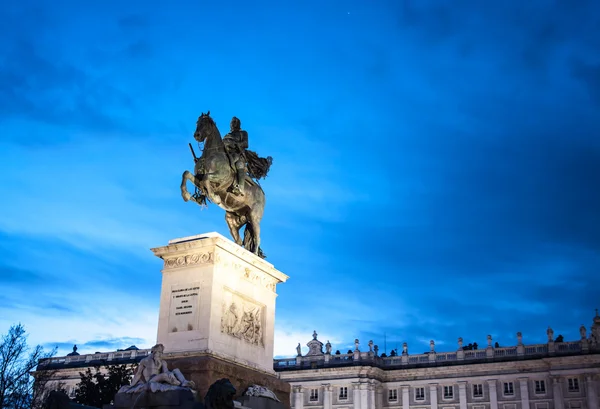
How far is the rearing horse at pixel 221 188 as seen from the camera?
15.0 metres

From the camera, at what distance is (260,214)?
55.0 ft

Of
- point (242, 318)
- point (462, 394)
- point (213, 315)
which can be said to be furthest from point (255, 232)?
point (462, 394)

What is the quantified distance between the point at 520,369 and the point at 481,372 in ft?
13.9

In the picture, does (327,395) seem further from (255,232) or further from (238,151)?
(238,151)

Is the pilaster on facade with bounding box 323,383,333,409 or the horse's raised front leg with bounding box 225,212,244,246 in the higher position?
the pilaster on facade with bounding box 323,383,333,409

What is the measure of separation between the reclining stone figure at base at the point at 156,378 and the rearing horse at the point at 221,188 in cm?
387

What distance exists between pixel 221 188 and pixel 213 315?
340cm

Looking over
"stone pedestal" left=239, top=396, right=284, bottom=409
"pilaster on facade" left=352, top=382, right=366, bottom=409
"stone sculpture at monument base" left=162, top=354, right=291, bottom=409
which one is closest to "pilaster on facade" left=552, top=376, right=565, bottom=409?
"pilaster on facade" left=352, top=382, right=366, bottom=409

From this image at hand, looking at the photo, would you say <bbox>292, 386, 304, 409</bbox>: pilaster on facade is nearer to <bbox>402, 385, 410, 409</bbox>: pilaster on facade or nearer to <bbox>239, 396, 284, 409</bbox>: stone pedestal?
<bbox>402, 385, 410, 409</bbox>: pilaster on facade

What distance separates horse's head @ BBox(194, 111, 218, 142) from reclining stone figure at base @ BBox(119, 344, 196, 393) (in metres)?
5.26

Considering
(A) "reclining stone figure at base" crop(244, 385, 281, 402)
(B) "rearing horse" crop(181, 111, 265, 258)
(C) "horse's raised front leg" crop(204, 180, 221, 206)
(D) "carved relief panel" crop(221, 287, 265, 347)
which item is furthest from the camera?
(B) "rearing horse" crop(181, 111, 265, 258)

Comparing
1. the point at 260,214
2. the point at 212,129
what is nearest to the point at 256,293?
the point at 260,214

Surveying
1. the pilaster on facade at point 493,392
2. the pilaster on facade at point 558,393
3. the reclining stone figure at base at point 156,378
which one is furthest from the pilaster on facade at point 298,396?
the reclining stone figure at base at point 156,378

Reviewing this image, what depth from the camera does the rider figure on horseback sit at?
15.7 metres
